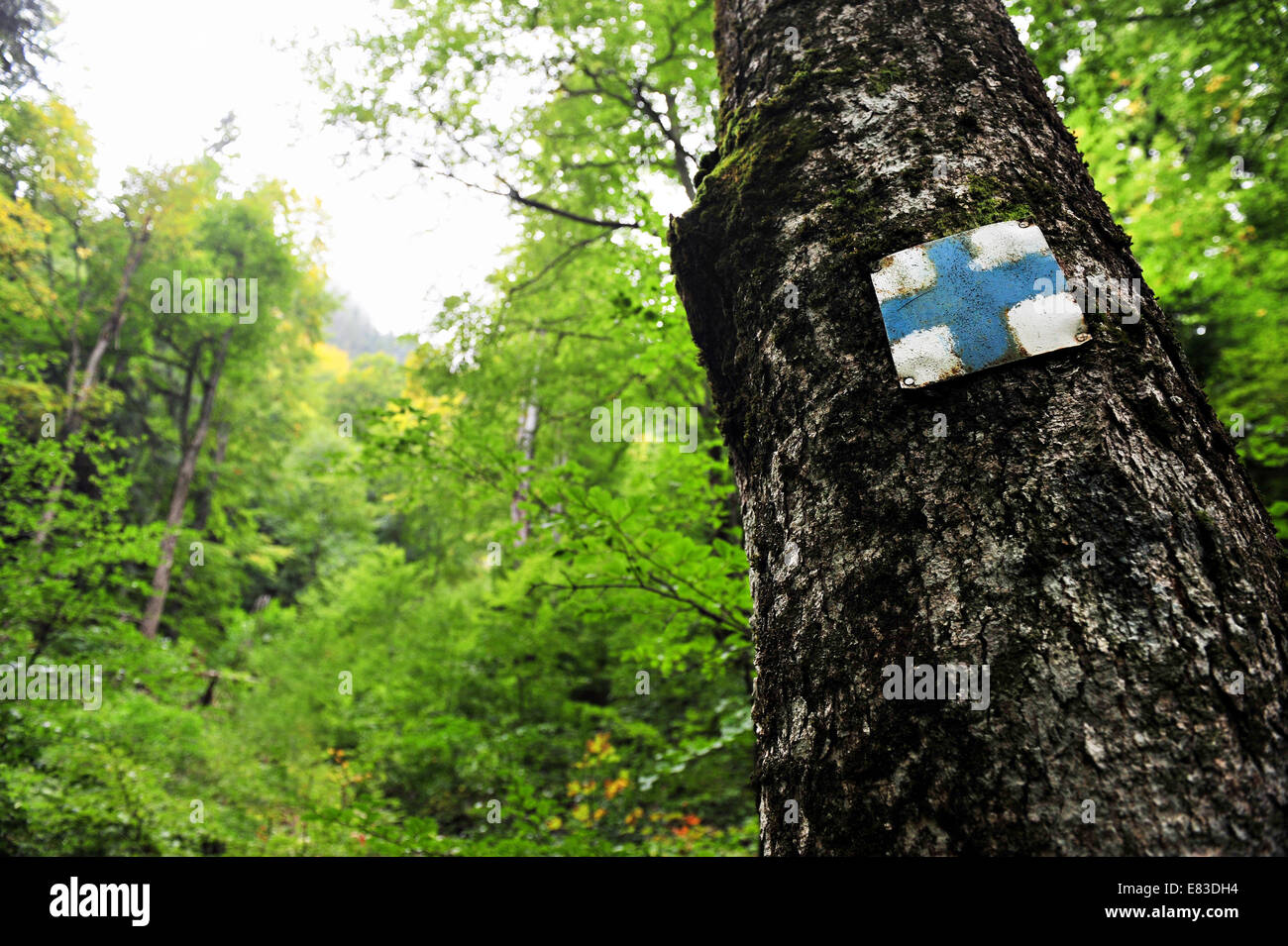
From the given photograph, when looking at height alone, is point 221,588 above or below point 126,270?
below

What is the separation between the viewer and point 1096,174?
5.97 m

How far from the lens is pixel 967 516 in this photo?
36.0 inches

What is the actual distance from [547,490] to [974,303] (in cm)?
218

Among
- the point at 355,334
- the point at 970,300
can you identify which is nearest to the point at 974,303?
the point at 970,300

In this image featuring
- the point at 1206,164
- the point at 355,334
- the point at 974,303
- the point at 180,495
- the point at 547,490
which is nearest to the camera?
the point at 974,303

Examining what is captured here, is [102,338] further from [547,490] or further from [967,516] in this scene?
Answer: [967,516]

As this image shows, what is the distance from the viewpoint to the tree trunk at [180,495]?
13312 millimetres

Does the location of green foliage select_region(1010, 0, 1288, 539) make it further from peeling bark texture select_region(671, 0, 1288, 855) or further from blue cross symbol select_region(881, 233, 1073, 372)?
blue cross symbol select_region(881, 233, 1073, 372)

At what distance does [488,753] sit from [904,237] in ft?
19.5

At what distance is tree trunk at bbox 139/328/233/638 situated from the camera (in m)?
13.3
